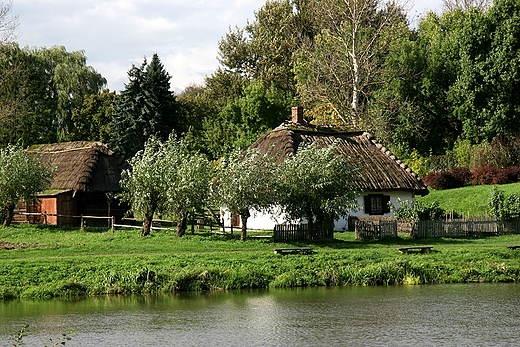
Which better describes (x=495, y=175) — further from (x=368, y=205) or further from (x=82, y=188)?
(x=82, y=188)

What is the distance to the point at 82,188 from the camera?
45875 millimetres

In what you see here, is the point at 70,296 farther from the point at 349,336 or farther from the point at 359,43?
the point at 359,43

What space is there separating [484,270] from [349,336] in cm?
1241

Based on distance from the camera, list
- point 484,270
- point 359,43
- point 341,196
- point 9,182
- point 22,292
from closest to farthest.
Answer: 1. point 22,292
2. point 484,270
3. point 341,196
4. point 9,182
5. point 359,43

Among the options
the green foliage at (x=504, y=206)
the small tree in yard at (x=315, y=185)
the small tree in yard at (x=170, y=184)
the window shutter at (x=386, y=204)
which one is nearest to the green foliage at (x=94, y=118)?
the small tree in yard at (x=170, y=184)

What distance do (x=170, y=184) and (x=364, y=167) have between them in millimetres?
13190

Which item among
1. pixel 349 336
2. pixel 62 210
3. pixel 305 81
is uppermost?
pixel 305 81

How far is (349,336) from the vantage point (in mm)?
20094

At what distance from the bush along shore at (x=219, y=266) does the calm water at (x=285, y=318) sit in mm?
1123

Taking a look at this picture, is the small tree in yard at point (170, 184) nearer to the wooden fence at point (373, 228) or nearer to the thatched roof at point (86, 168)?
the wooden fence at point (373, 228)

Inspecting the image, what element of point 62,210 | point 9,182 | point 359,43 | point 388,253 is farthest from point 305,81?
point 388,253

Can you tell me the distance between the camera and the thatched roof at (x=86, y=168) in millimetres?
46594

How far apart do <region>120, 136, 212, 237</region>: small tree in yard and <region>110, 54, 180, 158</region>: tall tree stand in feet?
62.2

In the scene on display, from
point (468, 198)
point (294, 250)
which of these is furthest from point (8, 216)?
point (468, 198)
